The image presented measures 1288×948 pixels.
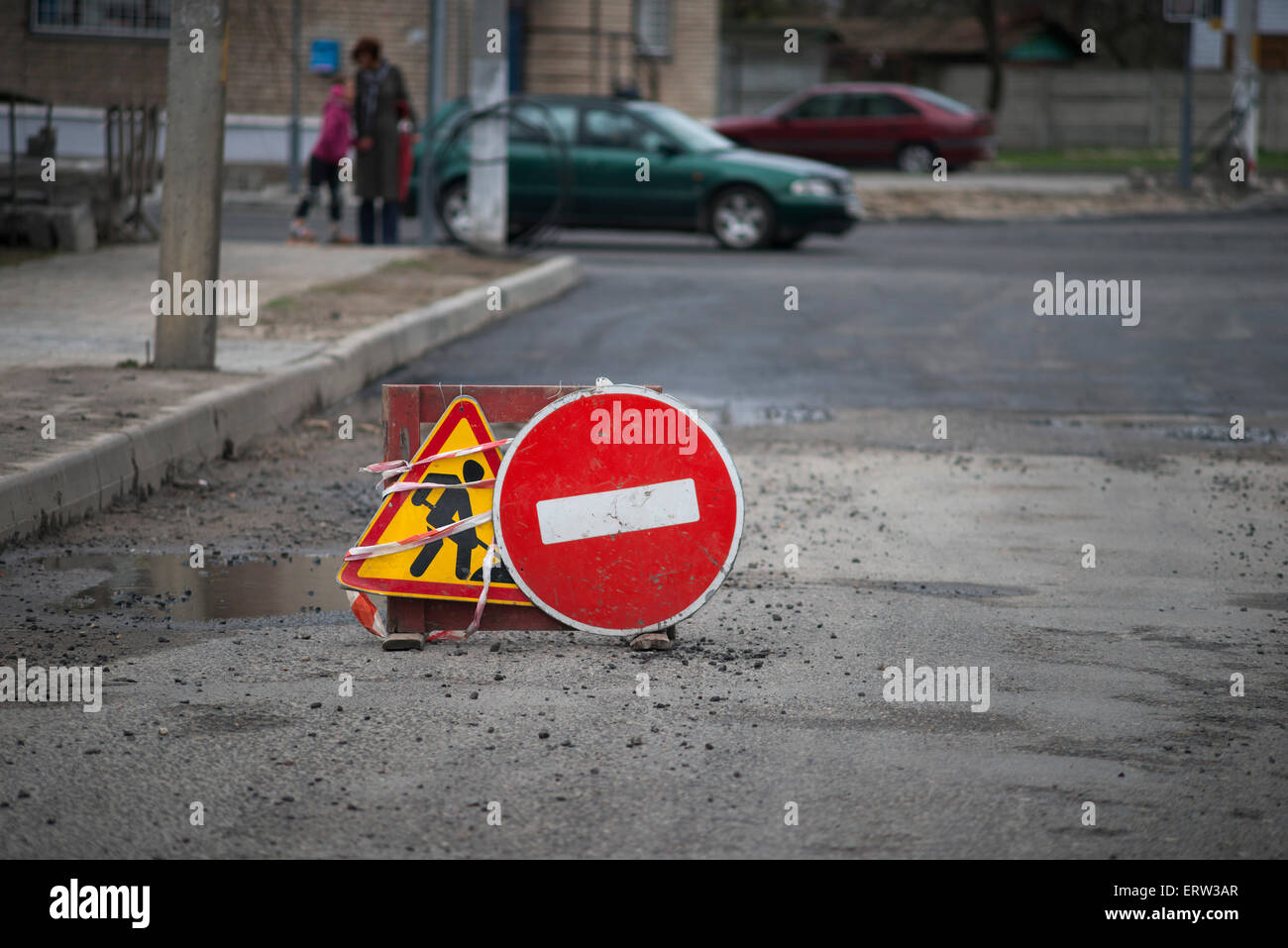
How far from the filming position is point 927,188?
28.9 m

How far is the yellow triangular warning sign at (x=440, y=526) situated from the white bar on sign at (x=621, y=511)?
0.23 metres

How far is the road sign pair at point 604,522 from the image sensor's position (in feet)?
17.1

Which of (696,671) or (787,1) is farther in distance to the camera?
(787,1)

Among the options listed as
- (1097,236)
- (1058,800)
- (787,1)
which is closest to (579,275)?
(1097,236)

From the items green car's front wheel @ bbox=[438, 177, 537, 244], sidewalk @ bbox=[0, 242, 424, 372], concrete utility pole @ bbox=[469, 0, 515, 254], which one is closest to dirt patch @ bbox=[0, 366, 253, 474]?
sidewalk @ bbox=[0, 242, 424, 372]

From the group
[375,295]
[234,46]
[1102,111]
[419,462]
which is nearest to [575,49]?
[234,46]

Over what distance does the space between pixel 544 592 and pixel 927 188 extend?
975 inches

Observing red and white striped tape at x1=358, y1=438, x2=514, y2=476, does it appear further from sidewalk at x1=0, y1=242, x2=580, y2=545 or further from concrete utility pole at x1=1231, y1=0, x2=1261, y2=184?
concrete utility pole at x1=1231, y1=0, x2=1261, y2=184

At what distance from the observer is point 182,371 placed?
923cm

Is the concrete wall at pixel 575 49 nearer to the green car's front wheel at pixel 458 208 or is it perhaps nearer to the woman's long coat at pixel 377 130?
the green car's front wheel at pixel 458 208

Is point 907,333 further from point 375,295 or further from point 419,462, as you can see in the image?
point 419,462

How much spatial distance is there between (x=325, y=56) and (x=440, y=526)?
25.3 meters

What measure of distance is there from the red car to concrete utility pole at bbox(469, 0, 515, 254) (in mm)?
17708
